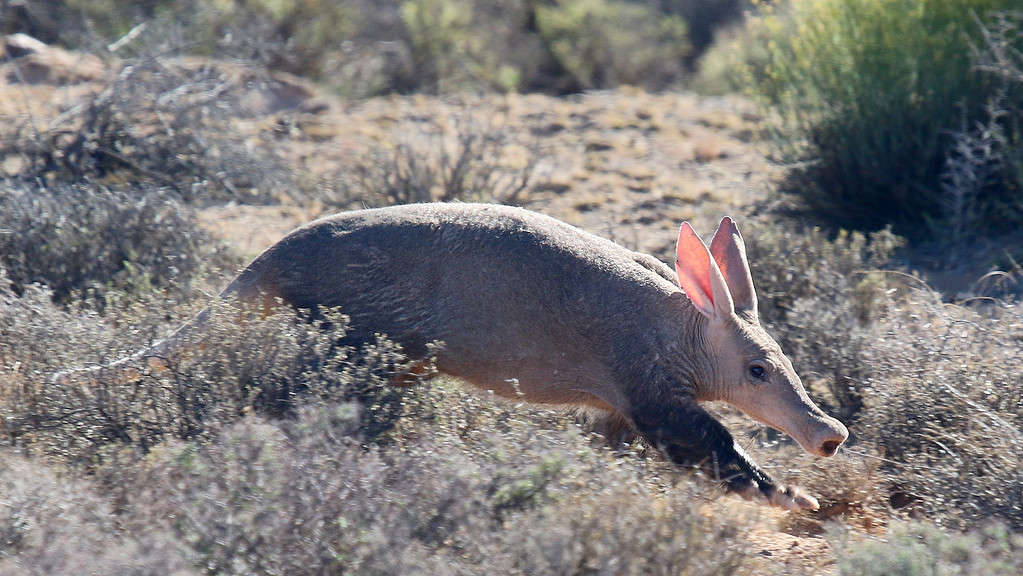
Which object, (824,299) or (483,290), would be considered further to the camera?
(824,299)

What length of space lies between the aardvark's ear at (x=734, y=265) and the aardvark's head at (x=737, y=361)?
0.10 m

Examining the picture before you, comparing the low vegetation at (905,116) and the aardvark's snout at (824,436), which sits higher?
the low vegetation at (905,116)

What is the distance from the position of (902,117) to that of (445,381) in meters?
4.73

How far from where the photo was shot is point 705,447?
421 centimetres

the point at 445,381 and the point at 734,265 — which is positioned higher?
the point at 734,265

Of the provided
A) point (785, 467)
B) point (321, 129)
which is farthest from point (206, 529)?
point (321, 129)

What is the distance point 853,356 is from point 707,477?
5.56 feet

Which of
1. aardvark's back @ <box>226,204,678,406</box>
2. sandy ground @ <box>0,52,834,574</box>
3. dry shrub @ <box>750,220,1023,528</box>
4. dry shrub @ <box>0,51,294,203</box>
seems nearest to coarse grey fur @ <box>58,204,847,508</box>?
aardvark's back @ <box>226,204,678,406</box>

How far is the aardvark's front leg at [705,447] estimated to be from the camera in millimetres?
4137

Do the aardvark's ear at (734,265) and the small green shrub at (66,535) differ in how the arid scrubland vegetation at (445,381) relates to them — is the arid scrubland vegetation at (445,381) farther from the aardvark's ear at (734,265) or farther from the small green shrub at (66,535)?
the aardvark's ear at (734,265)

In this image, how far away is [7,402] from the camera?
418 centimetres

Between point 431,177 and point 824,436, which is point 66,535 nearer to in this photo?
point 824,436

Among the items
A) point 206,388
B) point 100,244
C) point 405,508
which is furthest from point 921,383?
point 100,244

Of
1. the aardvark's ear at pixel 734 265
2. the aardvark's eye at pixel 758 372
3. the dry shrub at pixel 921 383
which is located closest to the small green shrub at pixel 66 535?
the aardvark's eye at pixel 758 372
